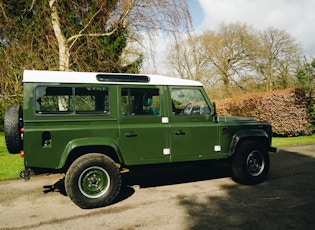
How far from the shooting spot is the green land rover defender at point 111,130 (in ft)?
14.4

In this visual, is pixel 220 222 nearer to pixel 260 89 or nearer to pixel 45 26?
pixel 45 26

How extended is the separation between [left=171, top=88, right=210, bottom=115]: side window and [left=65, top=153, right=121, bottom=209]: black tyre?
1.66 meters

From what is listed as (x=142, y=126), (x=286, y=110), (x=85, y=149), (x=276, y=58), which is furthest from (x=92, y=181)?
(x=276, y=58)

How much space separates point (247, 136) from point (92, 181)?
127 inches

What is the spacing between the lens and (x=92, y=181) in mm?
4574

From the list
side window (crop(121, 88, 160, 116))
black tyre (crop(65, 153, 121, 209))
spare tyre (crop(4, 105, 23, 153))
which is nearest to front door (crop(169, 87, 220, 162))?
side window (crop(121, 88, 160, 116))

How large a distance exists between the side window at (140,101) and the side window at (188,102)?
36 cm

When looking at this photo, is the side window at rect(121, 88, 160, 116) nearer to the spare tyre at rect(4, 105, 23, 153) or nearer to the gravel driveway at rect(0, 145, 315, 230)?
the gravel driveway at rect(0, 145, 315, 230)

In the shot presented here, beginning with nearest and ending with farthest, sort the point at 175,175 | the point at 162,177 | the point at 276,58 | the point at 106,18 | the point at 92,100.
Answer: the point at 92,100, the point at 162,177, the point at 175,175, the point at 106,18, the point at 276,58

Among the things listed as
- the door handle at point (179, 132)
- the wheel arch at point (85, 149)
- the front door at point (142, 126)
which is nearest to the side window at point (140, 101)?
the front door at point (142, 126)

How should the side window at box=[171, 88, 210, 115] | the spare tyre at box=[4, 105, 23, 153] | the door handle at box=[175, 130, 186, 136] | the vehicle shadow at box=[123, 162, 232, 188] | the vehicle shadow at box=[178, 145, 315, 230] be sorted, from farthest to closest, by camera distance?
the vehicle shadow at box=[123, 162, 232, 188]
the side window at box=[171, 88, 210, 115]
the door handle at box=[175, 130, 186, 136]
the spare tyre at box=[4, 105, 23, 153]
the vehicle shadow at box=[178, 145, 315, 230]

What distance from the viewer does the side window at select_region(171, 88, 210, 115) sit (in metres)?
5.27

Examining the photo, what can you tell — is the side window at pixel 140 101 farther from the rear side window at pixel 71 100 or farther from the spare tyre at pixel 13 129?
the spare tyre at pixel 13 129

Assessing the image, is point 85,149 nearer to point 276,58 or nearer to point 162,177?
point 162,177
